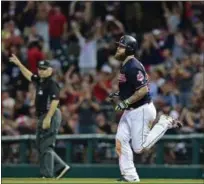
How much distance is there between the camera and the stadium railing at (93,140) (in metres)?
17.2

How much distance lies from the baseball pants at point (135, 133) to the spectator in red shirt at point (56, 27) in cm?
961

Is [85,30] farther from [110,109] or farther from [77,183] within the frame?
[77,183]

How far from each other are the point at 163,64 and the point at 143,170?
Result: 339cm

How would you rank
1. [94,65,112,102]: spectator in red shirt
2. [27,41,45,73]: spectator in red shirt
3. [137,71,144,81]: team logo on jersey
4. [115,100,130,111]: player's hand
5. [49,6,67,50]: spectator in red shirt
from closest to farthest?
[115,100,130,111]: player's hand, [137,71,144,81]: team logo on jersey, [94,65,112,102]: spectator in red shirt, [27,41,45,73]: spectator in red shirt, [49,6,67,50]: spectator in red shirt

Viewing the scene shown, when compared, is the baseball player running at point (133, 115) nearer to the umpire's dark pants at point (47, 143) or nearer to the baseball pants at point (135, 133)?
the baseball pants at point (135, 133)

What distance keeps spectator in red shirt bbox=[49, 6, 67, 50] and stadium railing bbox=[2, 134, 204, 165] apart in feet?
13.1

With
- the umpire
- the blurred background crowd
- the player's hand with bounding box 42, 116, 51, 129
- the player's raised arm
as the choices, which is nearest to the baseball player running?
the player's hand with bounding box 42, 116, 51, 129

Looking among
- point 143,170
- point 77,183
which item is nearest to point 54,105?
point 77,183

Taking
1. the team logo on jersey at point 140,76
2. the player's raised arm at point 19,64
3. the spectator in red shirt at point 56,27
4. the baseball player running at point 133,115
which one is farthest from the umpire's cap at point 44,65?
the spectator in red shirt at point 56,27

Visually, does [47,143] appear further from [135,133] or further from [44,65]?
[135,133]

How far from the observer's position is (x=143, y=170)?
685 inches

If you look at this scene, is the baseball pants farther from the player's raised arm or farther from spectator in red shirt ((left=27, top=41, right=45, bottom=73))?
spectator in red shirt ((left=27, top=41, right=45, bottom=73))

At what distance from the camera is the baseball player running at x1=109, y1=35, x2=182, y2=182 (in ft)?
38.0

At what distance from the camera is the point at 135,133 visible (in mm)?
11727
